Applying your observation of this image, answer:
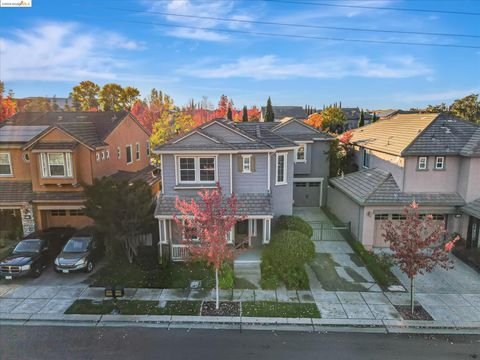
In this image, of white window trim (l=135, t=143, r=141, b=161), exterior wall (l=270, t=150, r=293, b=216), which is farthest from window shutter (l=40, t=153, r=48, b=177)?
exterior wall (l=270, t=150, r=293, b=216)

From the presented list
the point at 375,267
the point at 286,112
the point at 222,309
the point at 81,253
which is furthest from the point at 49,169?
the point at 286,112

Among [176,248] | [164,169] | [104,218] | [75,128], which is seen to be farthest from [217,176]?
[75,128]

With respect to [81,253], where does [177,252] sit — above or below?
below

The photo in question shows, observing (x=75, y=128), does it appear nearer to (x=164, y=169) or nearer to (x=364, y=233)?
(x=164, y=169)

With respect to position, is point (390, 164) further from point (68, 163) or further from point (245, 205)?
point (68, 163)

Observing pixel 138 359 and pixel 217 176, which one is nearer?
pixel 138 359

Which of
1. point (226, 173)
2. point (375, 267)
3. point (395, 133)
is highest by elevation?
point (395, 133)

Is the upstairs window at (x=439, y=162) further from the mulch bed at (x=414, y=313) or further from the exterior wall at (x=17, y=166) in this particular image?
the exterior wall at (x=17, y=166)
